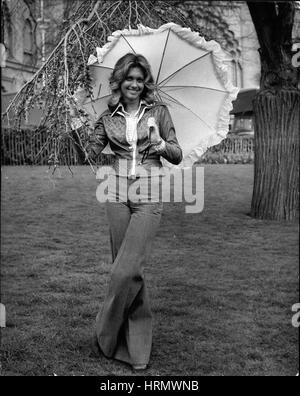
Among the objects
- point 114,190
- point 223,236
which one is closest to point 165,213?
point 223,236

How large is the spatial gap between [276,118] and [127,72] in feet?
21.3

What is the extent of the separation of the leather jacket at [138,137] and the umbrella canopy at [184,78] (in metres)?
0.46

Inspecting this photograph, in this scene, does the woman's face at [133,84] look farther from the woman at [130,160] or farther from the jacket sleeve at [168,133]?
the jacket sleeve at [168,133]

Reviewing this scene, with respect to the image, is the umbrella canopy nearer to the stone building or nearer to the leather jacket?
the leather jacket

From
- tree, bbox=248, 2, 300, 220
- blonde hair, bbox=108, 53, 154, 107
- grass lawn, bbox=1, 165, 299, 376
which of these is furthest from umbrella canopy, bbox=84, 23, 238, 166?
tree, bbox=248, 2, 300, 220

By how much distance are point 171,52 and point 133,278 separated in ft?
5.23

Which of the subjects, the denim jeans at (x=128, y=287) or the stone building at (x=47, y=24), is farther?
the stone building at (x=47, y=24)

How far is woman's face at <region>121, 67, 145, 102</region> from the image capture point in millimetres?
3840

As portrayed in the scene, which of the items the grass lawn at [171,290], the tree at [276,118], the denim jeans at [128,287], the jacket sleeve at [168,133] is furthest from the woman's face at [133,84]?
the tree at [276,118]

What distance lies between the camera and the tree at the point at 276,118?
9734 mm
